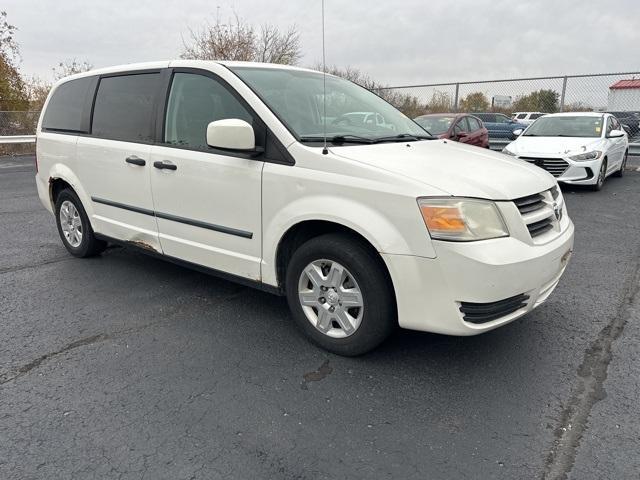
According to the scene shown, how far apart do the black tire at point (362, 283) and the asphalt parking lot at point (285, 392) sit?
135mm

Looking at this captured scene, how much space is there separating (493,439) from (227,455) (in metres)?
1.26

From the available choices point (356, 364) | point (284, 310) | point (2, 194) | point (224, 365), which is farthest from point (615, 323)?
point (2, 194)

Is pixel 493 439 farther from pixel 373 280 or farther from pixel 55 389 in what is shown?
pixel 55 389

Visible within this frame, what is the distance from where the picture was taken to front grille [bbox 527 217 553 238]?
291cm

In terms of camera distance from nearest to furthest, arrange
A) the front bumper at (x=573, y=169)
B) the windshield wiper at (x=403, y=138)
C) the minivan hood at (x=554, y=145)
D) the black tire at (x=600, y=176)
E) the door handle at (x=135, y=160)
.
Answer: the windshield wiper at (x=403, y=138) → the door handle at (x=135, y=160) → the front bumper at (x=573, y=169) → the minivan hood at (x=554, y=145) → the black tire at (x=600, y=176)

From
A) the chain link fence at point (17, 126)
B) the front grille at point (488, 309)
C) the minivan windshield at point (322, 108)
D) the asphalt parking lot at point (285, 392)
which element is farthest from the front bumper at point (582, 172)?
the chain link fence at point (17, 126)

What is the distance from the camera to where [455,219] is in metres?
2.62

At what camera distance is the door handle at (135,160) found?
12.9 feet

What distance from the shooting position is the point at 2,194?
952 centimetres

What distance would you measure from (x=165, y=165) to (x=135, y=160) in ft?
1.30

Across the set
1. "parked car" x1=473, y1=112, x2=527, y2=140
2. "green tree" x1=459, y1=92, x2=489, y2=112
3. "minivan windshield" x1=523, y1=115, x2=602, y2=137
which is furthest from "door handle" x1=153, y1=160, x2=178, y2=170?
"parked car" x1=473, y1=112, x2=527, y2=140

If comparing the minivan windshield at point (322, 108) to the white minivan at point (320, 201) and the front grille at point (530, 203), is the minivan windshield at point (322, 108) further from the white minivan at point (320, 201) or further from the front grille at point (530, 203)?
the front grille at point (530, 203)

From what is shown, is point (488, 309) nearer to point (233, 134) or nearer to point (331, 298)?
point (331, 298)

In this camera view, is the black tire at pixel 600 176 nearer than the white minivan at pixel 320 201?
No
